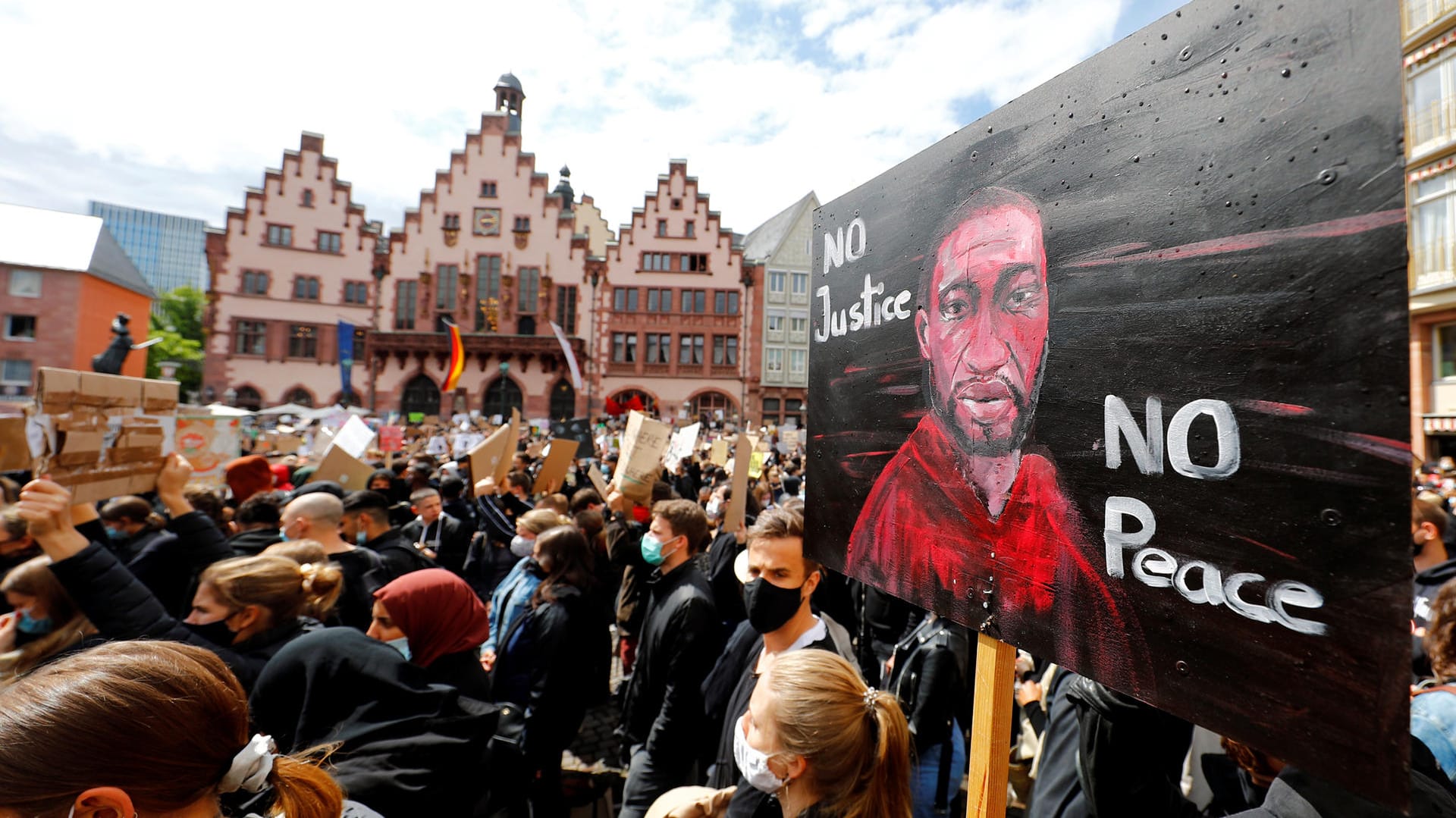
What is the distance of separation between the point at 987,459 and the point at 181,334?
56517mm

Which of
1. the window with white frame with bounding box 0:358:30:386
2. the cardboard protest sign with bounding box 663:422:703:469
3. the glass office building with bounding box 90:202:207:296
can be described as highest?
the glass office building with bounding box 90:202:207:296

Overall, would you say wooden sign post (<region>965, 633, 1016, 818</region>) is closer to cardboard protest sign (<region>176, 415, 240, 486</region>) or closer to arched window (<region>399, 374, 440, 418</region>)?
cardboard protest sign (<region>176, 415, 240, 486</region>)

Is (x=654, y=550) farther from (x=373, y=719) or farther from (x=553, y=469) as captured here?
(x=553, y=469)

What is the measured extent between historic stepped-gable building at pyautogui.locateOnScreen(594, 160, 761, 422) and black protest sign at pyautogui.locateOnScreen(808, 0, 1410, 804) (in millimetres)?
32376

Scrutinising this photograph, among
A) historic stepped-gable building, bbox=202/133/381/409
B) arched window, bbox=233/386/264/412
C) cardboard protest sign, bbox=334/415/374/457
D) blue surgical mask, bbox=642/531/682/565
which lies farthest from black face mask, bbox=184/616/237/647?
arched window, bbox=233/386/264/412

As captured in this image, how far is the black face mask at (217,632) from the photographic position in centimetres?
252

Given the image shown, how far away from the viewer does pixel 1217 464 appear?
100 cm

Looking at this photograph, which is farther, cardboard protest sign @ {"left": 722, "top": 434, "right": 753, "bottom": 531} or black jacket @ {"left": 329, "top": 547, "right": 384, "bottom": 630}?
cardboard protest sign @ {"left": 722, "top": 434, "right": 753, "bottom": 531}

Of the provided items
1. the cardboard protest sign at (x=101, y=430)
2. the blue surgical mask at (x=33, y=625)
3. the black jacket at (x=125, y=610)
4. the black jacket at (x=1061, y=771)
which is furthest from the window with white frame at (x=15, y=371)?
the black jacket at (x=1061, y=771)

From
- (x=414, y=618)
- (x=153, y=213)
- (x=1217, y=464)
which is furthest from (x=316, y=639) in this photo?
(x=153, y=213)

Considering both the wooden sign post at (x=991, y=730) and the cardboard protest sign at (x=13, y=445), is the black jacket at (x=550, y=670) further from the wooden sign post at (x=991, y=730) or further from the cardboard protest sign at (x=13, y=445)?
the cardboard protest sign at (x=13, y=445)

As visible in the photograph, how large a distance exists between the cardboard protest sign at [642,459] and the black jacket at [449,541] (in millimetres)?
1500

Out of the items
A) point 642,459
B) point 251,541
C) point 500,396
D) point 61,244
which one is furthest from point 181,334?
point 251,541

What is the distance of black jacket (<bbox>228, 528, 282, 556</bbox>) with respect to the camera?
4000 mm
